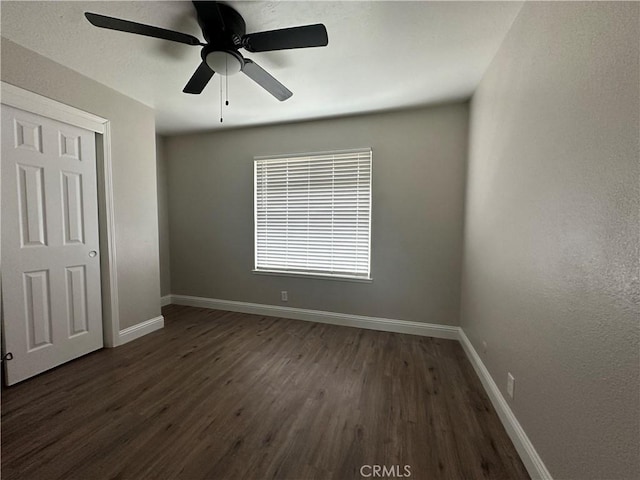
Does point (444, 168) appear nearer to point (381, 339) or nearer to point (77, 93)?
point (381, 339)

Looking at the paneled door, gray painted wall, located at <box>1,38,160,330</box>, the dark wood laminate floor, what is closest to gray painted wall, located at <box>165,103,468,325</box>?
the dark wood laminate floor

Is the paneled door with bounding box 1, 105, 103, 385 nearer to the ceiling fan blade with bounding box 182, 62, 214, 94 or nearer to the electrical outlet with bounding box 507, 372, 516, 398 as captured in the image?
the ceiling fan blade with bounding box 182, 62, 214, 94

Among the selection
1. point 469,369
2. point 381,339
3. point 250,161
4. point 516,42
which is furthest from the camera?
point 250,161

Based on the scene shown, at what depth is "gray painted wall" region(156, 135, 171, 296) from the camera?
3.84 m

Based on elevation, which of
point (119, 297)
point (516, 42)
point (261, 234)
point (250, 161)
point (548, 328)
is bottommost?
point (119, 297)

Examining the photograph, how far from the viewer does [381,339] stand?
9.39 ft

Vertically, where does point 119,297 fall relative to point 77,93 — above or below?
below

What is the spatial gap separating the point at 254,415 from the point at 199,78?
2.42 metres

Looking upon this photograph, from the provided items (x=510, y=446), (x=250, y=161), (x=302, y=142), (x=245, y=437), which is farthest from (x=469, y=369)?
(x=250, y=161)

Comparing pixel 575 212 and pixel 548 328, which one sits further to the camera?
pixel 548 328

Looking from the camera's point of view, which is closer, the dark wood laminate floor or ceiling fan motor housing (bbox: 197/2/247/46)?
the dark wood laminate floor

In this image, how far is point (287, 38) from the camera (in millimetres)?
1450

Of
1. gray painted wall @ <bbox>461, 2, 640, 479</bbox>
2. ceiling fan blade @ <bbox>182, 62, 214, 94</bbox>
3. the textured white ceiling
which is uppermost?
the textured white ceiling

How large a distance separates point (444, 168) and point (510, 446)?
7.83 feet
